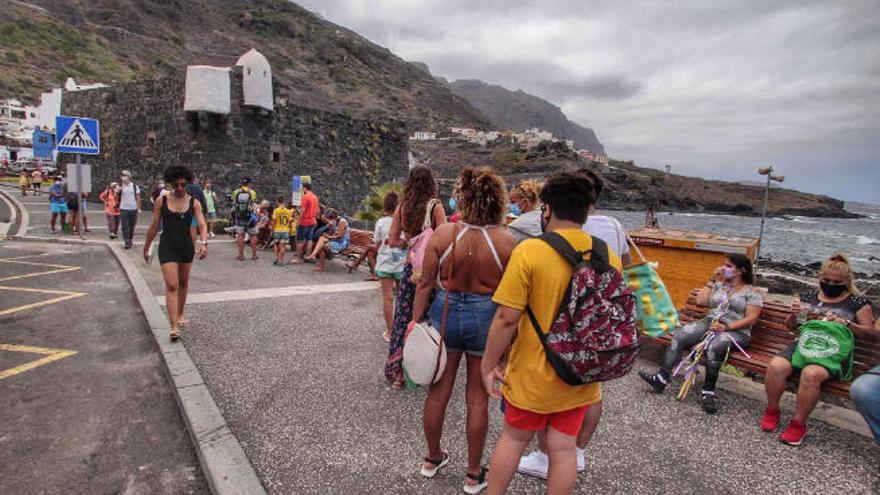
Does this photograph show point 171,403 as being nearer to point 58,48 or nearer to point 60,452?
point 60,452

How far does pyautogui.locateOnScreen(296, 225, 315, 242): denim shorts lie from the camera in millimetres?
9484

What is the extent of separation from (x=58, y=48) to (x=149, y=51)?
13.1m

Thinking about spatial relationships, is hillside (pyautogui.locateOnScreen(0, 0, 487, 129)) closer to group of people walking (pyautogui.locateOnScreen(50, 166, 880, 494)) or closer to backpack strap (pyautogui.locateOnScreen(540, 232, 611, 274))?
group of people walking (pyautogui.locateOnScreen(50, 166, 880, 494))

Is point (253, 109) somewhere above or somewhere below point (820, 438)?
above

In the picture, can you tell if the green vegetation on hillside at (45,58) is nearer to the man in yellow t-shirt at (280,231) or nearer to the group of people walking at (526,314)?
the man in yellow t-shirt at (280,231)

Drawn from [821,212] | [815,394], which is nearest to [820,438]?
[815,394]

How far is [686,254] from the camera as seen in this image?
7340 mm

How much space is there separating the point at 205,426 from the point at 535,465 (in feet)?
7.13

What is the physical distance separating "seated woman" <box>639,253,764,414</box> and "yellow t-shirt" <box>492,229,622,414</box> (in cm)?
246

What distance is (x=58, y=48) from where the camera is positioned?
2499 inches

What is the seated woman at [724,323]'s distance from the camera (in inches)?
161

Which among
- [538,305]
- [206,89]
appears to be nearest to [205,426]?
[538,305]

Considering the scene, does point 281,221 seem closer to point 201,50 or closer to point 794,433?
point 794,433

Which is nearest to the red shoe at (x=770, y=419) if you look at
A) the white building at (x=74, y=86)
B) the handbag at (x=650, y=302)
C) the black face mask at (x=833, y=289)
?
the black face mask at (x=833, y=289)
